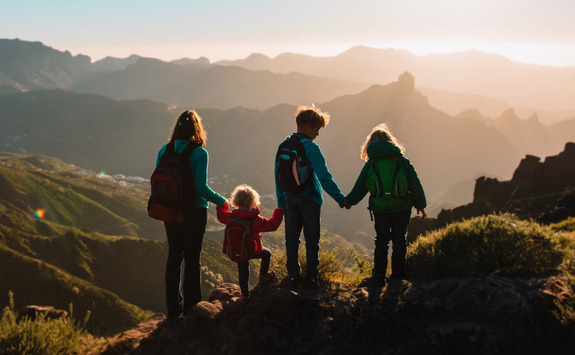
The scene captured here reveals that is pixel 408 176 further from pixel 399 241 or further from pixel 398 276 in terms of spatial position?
pixel 398 276

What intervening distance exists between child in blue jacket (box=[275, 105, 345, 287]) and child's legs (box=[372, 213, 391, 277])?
64cm

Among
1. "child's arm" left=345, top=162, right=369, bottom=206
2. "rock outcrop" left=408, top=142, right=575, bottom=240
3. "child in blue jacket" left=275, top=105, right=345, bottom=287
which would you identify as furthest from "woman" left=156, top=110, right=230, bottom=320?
"rock outcrop" left=408, top=142, right=575, bottom=240

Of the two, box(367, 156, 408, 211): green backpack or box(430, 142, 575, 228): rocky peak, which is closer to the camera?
box(367, 156, 408, 211): green backpack

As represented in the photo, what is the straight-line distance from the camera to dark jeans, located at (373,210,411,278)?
18.0 feet

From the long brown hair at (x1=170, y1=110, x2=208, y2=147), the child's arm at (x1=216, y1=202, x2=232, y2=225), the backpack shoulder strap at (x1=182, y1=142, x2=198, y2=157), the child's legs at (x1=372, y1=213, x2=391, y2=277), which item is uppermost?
the long brown hair at (x1=170, y1=110, x2=208, y2=147)

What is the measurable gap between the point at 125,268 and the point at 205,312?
5137cm

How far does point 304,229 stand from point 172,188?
196 cm

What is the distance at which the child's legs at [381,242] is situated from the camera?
5.55 meters

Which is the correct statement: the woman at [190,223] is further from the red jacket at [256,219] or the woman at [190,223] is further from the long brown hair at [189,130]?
the red jacket at [256,219]

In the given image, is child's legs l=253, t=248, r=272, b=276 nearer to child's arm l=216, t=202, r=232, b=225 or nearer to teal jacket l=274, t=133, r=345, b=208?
child's arm l=216, t=202, r=232, b=225

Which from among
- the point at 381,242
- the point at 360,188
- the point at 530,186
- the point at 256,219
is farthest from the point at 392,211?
the point at 530,186

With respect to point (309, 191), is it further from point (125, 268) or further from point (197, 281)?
point (125, 268)

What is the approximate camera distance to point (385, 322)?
4.08 m

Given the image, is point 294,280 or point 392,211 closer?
point 392,211
